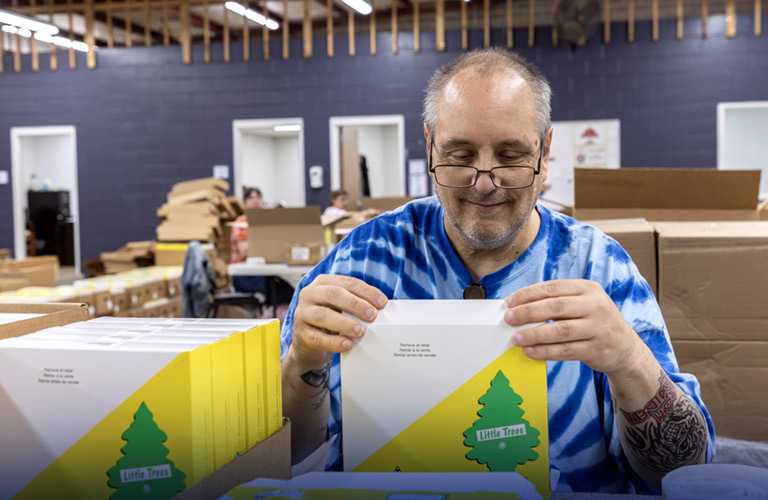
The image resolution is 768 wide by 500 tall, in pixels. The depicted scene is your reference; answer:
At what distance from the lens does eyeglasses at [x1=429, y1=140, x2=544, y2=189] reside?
1154mm

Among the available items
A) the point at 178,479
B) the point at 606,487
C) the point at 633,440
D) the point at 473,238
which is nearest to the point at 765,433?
the point at 606,487

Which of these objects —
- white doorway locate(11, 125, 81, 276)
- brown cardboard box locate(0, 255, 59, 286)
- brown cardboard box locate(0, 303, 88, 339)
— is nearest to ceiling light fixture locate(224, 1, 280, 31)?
white doorway locate(11, 125, 81, 276)

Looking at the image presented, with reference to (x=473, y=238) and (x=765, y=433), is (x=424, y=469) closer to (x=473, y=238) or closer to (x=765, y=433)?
(x=473, y=238)

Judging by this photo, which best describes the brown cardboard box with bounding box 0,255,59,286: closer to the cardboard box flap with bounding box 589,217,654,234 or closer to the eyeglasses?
the cardboard box flap with bounding box 589,217,654,234

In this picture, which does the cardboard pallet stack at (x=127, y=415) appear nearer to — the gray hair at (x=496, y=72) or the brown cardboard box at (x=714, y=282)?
the gray hair at (x=496, y=72)

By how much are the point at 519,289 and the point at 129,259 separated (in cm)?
824

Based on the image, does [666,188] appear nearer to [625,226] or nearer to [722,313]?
[625,226]

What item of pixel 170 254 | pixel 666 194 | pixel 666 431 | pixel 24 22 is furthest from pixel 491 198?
pixel 24 22

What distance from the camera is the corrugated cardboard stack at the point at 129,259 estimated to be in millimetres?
8516

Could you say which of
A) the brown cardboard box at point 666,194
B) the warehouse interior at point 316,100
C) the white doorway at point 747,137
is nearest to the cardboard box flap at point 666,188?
the brown cardboard box at point 666,194

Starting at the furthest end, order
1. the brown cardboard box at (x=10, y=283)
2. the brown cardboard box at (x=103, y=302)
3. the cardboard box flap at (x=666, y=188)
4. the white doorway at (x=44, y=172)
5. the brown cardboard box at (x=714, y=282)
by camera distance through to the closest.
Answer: the white doorway at (x=44, y=172) → the brown cardboard box at (x=10, y=283) → the brown cardboard box at (x=103, y=302) → the cardboard box flap at (x=666, y=188) → the brown cardboard box at (x=714, y=282)

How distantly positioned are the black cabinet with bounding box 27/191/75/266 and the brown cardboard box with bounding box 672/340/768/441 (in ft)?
37.7

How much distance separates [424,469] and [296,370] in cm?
30

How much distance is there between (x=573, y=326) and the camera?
88 centimetres
